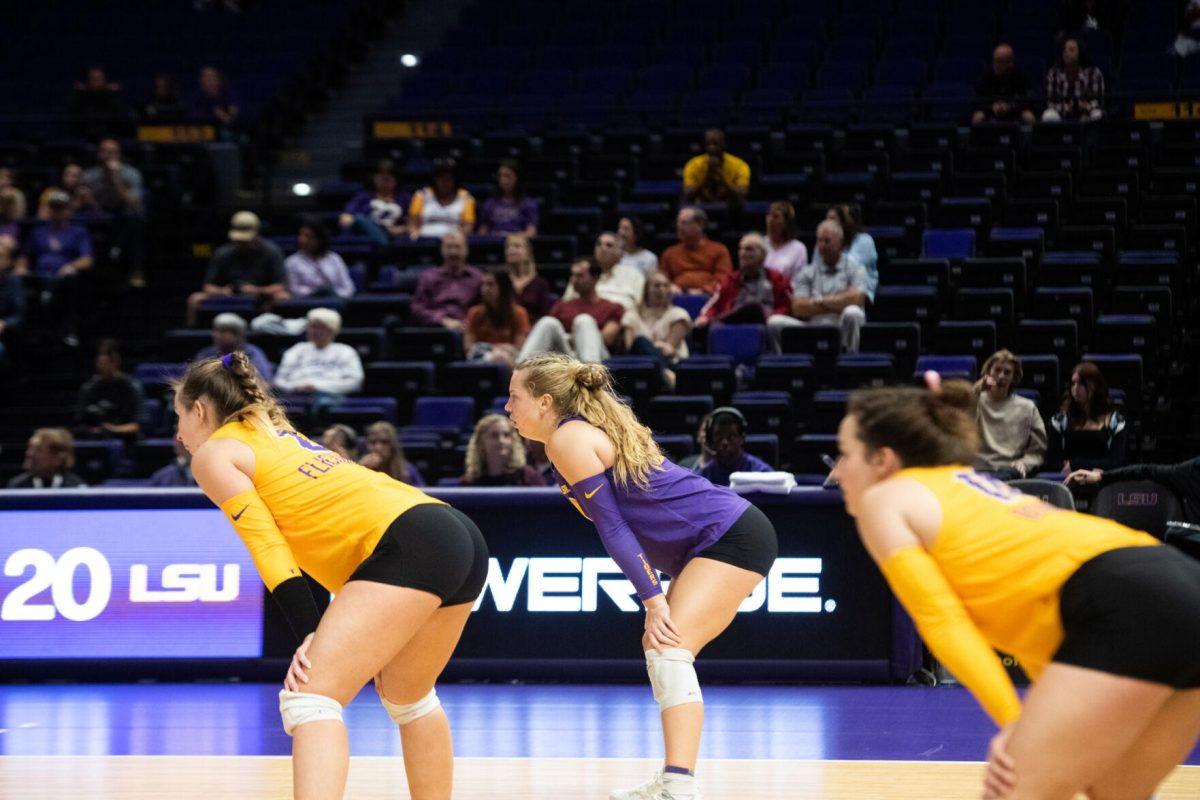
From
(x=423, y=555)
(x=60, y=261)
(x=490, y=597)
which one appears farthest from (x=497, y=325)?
(x=423, y=555)

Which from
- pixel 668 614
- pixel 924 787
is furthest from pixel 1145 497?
pixel 668 614

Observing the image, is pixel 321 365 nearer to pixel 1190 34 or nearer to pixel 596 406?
pixel 596 406

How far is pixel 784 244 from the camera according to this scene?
1226cm

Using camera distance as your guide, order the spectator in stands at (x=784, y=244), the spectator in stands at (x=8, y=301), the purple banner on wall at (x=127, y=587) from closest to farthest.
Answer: the purple banner on wall at (x=127, y=587)
the spectator in stands at (x=784, y=244)
the spectator in stands at (x=8, y=301)

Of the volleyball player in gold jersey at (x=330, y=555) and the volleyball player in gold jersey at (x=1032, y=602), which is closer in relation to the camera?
the volleyball player in gold jersey at (x=1032, y=602)

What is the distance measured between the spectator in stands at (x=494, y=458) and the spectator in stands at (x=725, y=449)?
1.15m

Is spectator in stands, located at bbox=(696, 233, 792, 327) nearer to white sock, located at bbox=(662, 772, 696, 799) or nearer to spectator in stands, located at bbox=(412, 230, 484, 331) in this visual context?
spectator in stands, located at bbox=(412, 230, 484, 331)

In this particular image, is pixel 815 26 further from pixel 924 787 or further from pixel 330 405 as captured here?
pixel 924 787

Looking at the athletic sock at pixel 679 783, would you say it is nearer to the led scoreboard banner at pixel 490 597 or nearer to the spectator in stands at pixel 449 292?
the led scoreboard banner at pixel 490 597

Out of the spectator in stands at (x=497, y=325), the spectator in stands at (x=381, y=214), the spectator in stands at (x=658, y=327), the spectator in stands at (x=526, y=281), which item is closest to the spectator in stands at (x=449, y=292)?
the spectator in stands at (x=526, y=281)

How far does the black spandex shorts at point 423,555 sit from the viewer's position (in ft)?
14.8

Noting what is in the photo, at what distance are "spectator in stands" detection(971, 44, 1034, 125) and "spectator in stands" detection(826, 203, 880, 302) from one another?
2.89 meters

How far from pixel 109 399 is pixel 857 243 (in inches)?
222

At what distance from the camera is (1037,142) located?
14070mm
